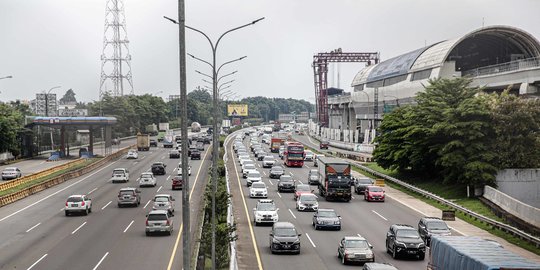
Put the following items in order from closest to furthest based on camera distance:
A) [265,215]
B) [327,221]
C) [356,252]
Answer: [356,252]
[327,221]
[265,215]

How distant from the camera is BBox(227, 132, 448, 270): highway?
114 ft

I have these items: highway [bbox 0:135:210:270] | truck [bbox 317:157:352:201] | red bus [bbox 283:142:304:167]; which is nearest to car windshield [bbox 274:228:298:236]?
highway [bbox 0:135:210:270]

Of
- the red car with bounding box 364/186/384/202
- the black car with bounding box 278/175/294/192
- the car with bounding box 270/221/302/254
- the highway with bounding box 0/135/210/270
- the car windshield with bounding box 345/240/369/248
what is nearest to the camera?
the car windshield with bounding box 345/240/369/248

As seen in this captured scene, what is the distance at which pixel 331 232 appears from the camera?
4444cm

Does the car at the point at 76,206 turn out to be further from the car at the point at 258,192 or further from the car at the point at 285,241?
the car at the point at 285,241

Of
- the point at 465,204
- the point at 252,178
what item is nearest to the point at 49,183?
the point at 252,178

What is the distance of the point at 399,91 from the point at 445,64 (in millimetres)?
19032

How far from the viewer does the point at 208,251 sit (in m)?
29.8

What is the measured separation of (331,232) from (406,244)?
956cm

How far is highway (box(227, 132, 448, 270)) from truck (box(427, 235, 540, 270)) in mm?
8149

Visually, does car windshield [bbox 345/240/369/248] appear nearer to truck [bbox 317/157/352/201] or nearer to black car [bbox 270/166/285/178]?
truck [bbox 317/157/352/201]

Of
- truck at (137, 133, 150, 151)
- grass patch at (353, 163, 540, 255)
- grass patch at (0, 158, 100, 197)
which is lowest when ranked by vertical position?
grass patch at (353, 163, 540, 255)

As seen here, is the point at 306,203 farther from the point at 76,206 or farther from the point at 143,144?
the point at 143,144

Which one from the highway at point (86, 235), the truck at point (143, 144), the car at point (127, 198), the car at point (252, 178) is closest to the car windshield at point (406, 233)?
the highway at point (86, 235)
